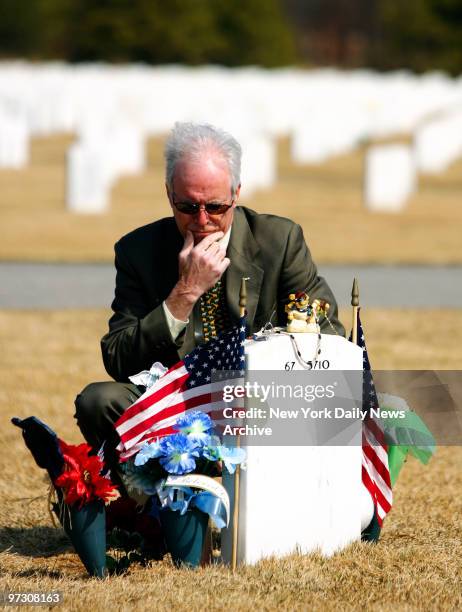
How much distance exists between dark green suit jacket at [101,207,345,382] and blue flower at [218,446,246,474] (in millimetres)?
457

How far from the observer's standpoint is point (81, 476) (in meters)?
4.70

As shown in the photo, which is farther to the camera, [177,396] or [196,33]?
[196,33]

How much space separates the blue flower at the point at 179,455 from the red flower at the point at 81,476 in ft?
0.71

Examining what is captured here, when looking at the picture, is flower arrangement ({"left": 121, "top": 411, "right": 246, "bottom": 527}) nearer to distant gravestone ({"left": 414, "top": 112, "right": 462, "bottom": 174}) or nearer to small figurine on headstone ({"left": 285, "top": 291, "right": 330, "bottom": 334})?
small figurine on headstone ({"left": 285, "top": 291, "right": 330, "bottom": 334})

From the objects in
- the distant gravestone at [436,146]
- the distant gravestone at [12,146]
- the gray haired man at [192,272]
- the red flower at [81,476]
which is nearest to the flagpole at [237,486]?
the gray haired man at [192,272]

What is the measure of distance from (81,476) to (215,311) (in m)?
0.81

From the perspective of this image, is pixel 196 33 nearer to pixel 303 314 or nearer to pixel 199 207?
pixel 199 207

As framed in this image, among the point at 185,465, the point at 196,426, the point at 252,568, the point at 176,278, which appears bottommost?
the point at 252,568

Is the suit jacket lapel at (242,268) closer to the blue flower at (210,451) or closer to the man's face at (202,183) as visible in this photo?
the man's face at (202,183)

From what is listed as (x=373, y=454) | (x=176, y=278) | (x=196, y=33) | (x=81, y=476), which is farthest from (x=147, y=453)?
(x=196, y=33)

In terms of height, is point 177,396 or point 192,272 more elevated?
point 192,272

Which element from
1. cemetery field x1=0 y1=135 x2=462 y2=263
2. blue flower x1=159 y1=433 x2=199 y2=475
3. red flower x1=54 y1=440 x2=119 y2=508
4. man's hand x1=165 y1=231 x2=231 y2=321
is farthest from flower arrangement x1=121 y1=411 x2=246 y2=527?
cemetery field x1=0 y1=135 x2=462 y2=263

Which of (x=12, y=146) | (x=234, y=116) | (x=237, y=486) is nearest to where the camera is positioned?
(x=237, y=486)

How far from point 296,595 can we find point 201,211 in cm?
130
